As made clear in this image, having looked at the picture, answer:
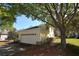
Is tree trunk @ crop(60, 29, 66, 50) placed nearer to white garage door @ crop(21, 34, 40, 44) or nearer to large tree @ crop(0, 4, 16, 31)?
white garage door @ crop(21, 34, 40, 44)

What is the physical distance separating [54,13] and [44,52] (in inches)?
46.5

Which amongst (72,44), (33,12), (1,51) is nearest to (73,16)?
(72,44)

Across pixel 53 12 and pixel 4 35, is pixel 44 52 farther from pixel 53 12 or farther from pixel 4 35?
pixel 53 12

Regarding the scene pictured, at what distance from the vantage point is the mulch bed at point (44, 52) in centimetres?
499

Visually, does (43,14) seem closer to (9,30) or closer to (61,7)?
(61,7)

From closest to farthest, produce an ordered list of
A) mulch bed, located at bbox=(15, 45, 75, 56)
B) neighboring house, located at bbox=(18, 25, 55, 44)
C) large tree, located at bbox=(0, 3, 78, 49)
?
mulch bed, located at bbox=(15, 45, 75, 56), neighboring house, located at bbox=(18, 25, 55, 44), large tree, located at bbox=(0, 3, 78, 49)

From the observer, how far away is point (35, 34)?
5246mm

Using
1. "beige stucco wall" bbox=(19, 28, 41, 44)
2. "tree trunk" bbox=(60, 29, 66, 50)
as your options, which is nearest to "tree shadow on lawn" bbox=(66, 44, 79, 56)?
"tree trunk" bbox=(60, 29, 66, 50)

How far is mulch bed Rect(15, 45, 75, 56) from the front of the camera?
499 cm

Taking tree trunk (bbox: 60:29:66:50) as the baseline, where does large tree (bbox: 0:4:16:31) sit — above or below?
above

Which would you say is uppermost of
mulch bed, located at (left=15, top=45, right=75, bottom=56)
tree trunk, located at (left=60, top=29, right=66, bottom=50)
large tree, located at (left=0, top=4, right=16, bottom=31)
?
large tree, located at (left=0, top=4, right=16, bottom=31)

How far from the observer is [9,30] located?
5.14 metres

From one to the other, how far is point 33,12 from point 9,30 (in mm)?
924

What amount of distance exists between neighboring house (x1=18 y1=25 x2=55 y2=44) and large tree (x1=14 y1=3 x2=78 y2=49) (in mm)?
248
